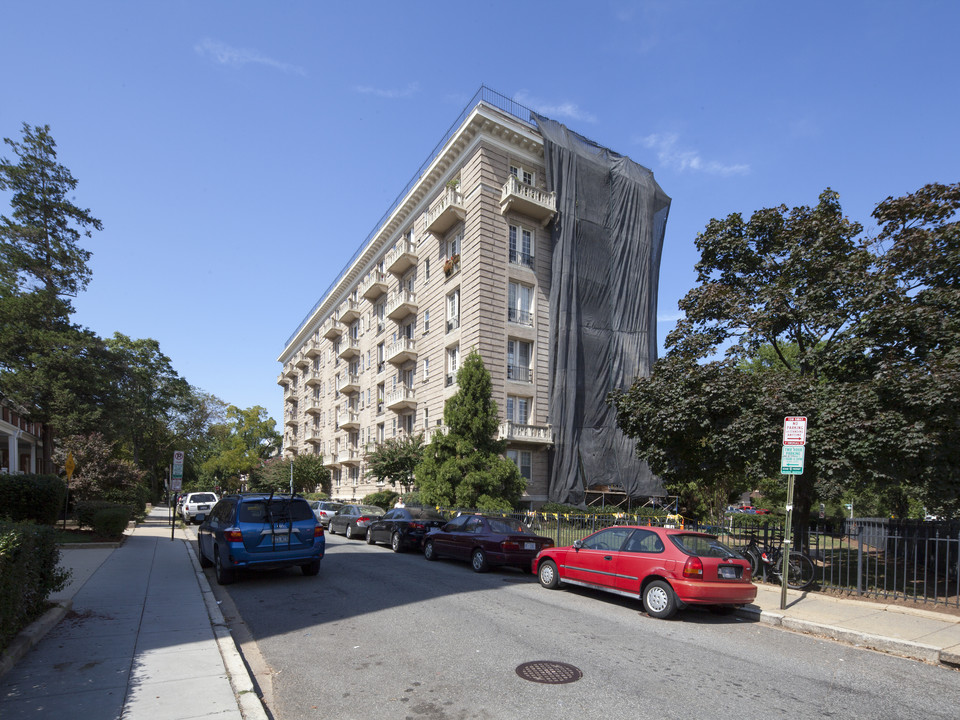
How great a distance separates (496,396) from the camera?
2908 centimetres

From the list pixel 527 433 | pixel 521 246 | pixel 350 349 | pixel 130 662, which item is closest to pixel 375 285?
pixel 350 349

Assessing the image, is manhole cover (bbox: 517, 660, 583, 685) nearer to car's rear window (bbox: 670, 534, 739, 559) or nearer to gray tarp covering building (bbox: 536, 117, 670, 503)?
car's rear window (bbox: 670, 534, 739, 559)

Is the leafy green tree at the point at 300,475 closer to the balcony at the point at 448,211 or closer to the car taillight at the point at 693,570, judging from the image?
the balcony at the point at 448,211

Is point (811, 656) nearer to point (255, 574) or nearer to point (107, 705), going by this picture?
point (107, 705)

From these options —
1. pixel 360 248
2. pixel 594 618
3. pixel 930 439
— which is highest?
pixel 360 248

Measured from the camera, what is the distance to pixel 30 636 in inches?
261

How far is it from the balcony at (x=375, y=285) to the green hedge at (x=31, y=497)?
24.7 m

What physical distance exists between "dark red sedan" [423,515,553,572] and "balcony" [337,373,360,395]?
3229 cm

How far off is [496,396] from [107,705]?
79.8 ft

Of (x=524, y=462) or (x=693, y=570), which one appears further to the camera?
(x=524, y=462)

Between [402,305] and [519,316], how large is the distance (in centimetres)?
883

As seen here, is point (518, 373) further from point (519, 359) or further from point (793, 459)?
point (793, 459)

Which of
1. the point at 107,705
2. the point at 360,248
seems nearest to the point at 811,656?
the point at 107,705

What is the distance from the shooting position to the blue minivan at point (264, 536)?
11602 millimetres
